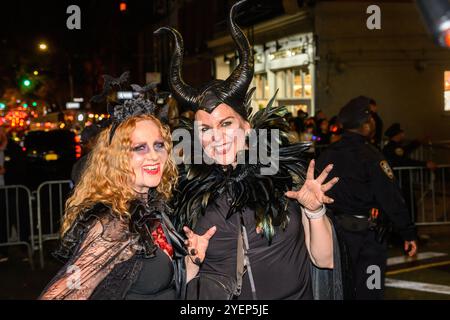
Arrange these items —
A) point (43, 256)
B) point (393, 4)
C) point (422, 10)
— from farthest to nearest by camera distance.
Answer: point (393, 4) → point (43, 256) → point (422, 10)

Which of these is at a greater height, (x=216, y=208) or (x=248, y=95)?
(x=248, y=95)

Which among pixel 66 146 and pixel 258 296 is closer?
pixel 258 296

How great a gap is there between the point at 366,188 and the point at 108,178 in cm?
309

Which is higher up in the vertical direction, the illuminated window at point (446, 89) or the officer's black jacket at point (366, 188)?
the illuminated window at point (446, 89)

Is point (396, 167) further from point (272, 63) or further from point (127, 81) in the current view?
point (272, 63)

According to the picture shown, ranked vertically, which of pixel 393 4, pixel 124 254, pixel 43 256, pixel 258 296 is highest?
pixel 393 4

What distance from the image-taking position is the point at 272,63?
22.0 meters

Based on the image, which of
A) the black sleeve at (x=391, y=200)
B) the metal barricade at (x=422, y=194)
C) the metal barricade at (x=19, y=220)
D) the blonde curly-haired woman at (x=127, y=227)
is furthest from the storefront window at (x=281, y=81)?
the blonde curly-haired woman at (x=127, y=227)

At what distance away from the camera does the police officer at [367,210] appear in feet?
17.5

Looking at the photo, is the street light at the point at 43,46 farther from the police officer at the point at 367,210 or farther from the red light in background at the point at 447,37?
the red light in background at the point at 447,37

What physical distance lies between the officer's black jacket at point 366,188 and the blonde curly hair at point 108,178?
2681mm

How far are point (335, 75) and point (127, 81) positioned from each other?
14.4 metres

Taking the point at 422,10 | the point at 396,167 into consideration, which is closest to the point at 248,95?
the point at 422,10

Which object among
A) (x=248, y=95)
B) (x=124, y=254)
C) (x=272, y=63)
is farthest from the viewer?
(x=272, y=63)
